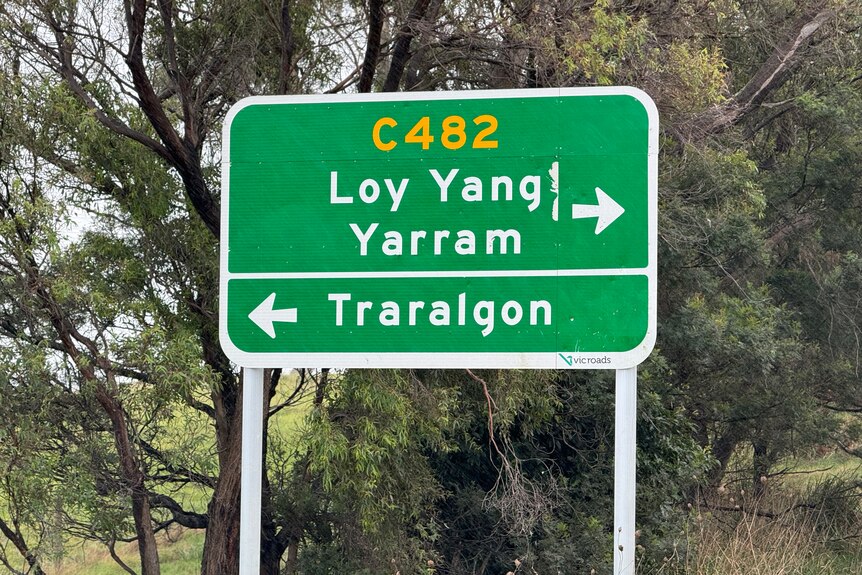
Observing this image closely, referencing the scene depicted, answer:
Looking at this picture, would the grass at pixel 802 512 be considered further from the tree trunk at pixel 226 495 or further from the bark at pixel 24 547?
the bark at pixel 24 547

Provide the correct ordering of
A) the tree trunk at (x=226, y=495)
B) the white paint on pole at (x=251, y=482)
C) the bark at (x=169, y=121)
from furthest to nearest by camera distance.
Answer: the tree trunk at (x=226, y=495)
the bark at (x=169, y=121)
the white paint on pole at (x=251, y=482)

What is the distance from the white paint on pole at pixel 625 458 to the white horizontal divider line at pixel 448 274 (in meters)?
0.34

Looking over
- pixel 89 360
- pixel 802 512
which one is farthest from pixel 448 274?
pixel 802 512

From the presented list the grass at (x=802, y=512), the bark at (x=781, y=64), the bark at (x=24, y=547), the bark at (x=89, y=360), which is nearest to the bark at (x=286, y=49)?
the bark at (x=89, y=360)

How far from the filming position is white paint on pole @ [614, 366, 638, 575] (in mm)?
3662

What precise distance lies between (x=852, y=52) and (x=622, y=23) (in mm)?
8353

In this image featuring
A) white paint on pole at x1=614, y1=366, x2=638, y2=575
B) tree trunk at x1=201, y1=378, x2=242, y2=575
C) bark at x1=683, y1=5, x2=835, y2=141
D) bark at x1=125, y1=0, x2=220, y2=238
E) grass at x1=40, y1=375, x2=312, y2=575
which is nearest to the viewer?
white paint on pole at x1=614, y1=366, x2=638, y2=575

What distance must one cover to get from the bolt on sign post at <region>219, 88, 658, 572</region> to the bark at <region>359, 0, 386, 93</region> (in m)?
6.33

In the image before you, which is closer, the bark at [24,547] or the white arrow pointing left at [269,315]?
the white arrow pointing left at [269,315]

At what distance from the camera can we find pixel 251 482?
3.89 m

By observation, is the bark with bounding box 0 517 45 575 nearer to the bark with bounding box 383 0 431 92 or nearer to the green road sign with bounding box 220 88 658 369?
the bark with bounding box 383 0 431 92

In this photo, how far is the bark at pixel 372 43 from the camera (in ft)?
33.0

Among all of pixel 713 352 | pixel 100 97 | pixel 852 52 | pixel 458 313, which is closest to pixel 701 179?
pixel 713 352

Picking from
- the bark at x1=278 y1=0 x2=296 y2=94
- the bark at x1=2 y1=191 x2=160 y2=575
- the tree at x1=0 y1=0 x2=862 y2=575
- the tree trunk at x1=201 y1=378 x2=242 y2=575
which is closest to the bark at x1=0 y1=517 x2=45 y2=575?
the tree at x1=0 y1=0 x2=862 y2=575
